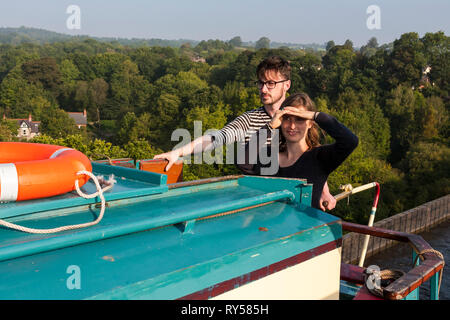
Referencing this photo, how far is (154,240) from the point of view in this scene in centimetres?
266

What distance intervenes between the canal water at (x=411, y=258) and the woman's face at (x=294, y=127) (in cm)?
1784

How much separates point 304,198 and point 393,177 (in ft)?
129

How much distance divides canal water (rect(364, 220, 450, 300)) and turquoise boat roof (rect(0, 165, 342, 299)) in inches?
720

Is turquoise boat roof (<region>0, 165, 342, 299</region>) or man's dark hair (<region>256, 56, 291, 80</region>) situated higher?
man's dark hair (<region>256, 56, 291, 80</region>)

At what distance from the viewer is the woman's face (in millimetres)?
3834

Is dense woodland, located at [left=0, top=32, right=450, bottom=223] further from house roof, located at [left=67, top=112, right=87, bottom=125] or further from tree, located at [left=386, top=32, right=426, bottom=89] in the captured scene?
house roof, located at [left=67, top=112, right=87, bottom=125]

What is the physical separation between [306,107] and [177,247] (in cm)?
171

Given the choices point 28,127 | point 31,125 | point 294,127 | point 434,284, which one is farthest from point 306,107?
point 31,125

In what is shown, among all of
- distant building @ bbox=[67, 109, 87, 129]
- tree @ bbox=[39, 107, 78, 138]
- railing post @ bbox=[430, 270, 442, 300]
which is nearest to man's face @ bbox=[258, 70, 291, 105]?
railing post @ bbox=[430, 270, 442, 300]

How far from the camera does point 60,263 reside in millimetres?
2268

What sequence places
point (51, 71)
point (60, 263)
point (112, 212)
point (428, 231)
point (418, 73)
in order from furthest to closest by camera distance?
point (51, 71)
point (418, 73)
point (428, 231)
point (112, 212)
point (60, 263)

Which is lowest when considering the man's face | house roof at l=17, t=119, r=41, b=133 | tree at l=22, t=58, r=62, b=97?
house roof at l=17, t=119, r=41, b=133

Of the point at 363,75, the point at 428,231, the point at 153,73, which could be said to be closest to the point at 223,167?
→ the point at 428,231

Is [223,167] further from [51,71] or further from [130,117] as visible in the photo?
[51,71]
